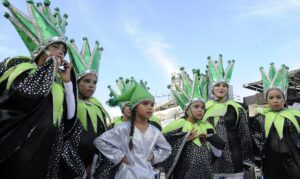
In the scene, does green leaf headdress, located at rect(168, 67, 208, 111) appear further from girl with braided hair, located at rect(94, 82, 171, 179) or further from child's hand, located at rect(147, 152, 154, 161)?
child's hand, located at rect(147, 152, 154, 161)

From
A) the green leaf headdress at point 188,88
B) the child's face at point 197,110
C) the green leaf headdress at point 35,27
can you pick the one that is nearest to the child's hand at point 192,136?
the child's face at point 197,110

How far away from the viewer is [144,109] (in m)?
4.29

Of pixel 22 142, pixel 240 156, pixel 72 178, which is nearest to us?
pixel 22 142

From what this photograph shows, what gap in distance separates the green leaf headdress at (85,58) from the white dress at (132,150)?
0.92 m

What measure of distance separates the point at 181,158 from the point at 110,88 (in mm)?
2148

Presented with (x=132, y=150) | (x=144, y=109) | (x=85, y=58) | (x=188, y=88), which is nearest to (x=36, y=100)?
(x=132, y=150)

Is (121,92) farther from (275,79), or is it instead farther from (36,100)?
(36,100)

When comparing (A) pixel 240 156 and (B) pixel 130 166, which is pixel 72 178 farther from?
(A) pixel 240 156

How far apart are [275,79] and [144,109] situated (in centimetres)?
263

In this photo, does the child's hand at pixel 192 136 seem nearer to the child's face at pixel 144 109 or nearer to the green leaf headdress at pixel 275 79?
the child's face at pixel 144 109

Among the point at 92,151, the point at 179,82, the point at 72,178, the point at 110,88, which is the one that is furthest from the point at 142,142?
the point at 110,88

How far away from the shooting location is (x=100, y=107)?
4582 millimetres

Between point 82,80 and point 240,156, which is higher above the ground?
point 82,80

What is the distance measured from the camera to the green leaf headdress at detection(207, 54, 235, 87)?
612cm
